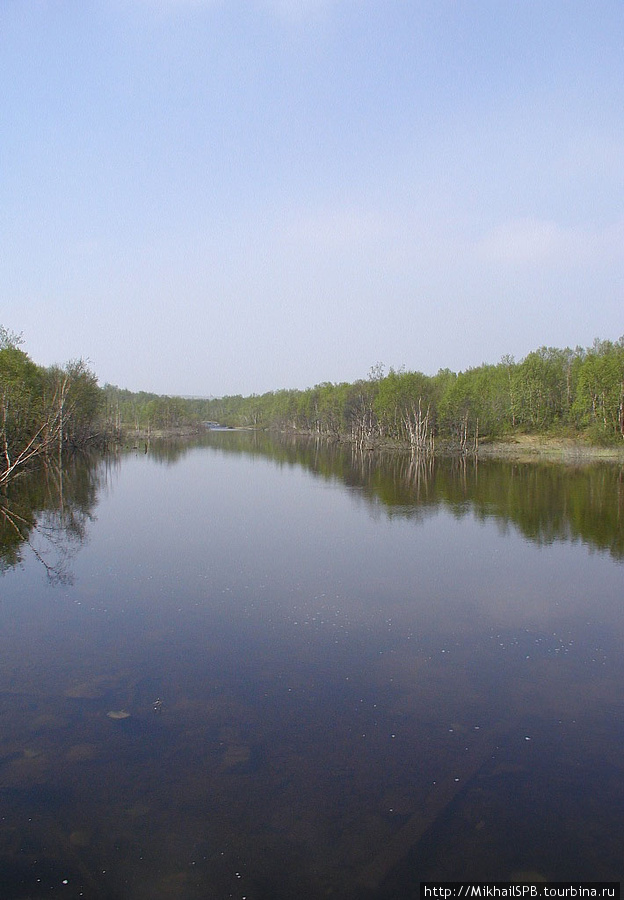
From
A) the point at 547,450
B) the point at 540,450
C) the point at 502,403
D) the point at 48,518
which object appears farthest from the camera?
the point at 502,403

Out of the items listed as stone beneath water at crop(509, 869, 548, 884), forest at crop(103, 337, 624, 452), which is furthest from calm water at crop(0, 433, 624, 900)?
forest at crop(103, 337, 624, 452)

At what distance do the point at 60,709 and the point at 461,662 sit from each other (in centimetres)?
664

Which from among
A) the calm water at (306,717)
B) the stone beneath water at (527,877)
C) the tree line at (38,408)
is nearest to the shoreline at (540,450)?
the tree line at (38,408)

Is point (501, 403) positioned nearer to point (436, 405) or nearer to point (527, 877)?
point (436, 405)

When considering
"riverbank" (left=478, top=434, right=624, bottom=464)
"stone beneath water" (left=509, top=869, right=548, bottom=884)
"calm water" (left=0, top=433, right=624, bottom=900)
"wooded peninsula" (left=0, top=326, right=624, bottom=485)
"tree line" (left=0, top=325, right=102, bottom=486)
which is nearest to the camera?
"stone beneath water" (left=509, top=869, right=548, bottom=884)

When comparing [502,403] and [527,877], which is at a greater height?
[502,403]

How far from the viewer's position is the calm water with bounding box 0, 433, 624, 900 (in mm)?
6000

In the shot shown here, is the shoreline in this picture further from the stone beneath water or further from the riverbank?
the stone beneath water

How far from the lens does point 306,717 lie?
869 cm

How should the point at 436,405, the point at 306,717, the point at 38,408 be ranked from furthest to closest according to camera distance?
the point at 436,405, the point at 38,408, the point at 306,717

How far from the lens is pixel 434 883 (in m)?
5.71

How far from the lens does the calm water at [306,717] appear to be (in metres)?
6.00

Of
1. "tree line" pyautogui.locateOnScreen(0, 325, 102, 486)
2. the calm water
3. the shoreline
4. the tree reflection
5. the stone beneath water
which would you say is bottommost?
the stone beneath water

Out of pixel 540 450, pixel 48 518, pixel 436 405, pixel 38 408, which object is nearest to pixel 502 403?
pixel 436 405
